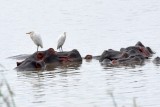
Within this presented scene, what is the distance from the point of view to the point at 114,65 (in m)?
22.6

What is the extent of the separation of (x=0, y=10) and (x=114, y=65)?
2993 centimetres

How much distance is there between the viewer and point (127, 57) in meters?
23.6

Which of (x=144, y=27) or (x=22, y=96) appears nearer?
(x=22, y=96)

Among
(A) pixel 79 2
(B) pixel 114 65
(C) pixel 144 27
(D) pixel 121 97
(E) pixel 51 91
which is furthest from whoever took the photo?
(A) pixel 79 2

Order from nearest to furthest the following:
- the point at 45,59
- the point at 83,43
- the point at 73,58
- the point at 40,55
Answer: the point at 40,55 → the point at 45,59 → the point at 73,58 → the point at 83,43

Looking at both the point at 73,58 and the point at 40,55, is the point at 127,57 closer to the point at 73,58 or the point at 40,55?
the point at 73,58

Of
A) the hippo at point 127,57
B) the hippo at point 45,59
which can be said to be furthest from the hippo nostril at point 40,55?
the hippo at point 127,57

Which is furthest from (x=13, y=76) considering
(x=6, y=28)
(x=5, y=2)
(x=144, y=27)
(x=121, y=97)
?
(x=5, y=2)

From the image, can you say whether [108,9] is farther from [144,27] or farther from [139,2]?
[144,27]

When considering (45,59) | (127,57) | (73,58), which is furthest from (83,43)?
(127,57)

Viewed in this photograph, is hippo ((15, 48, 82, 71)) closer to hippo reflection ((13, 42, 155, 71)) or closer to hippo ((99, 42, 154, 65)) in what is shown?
A: hippo reflection ((13, 42, 155, 71))

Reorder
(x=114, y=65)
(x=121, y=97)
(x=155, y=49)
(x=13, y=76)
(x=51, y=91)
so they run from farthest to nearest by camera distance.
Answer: (x=155, y=49)
(x=114, y=65)
(x=13, y=76)
(x=51, y=91)
(x=121, y=97)

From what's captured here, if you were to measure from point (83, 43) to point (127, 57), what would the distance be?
746cm

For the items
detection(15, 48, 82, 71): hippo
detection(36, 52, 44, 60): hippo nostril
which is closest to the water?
detection(15, 48, 82, 71): hippo
